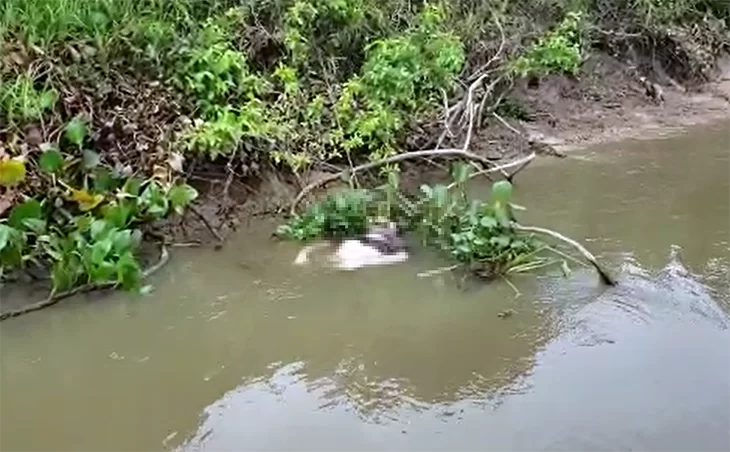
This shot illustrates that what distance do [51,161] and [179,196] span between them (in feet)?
1.97

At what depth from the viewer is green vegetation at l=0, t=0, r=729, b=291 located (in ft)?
15.0

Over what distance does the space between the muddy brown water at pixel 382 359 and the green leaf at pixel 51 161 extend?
695 millimetres

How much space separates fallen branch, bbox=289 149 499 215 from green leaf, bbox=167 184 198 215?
637 mm

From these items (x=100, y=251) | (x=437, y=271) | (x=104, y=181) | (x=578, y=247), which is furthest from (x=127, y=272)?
(x=578, y=247)

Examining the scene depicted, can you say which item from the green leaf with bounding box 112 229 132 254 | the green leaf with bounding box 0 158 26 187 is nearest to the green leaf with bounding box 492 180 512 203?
the green leaf with bounding box 112 229 132 254

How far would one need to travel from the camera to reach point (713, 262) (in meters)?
4.57

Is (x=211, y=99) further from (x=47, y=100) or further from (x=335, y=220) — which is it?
(x=335, y=220)

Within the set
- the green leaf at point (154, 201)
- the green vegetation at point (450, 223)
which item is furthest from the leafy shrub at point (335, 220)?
the green leaf at point (154, 201)

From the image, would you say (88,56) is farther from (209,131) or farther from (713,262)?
(713,262)

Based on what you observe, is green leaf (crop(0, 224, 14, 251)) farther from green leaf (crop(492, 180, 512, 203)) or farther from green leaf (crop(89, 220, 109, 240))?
green leaf (crop(492, 180, 512, 203))

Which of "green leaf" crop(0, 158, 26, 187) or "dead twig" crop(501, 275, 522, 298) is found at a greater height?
"green leaf" crop(0, 158, 26, 187)

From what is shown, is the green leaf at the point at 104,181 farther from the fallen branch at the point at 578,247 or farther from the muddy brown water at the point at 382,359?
the fallen branch at the point at 578,247

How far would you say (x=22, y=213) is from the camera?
14.5 ft

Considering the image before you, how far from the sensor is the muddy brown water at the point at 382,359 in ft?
10.7
